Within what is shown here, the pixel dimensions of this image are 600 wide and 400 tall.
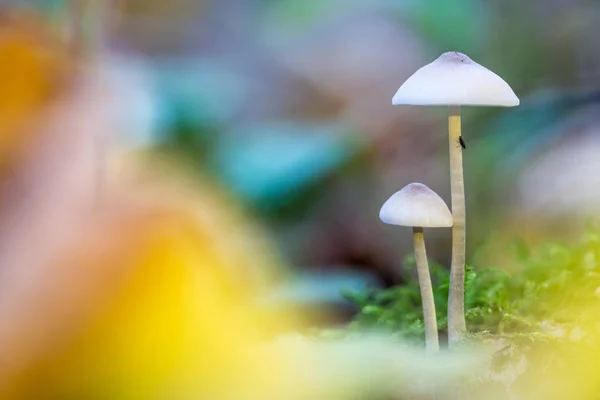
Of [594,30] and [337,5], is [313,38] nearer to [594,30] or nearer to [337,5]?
[337,5]

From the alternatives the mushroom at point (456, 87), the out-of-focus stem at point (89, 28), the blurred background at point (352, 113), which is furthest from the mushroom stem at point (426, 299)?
the out-of-focus stem at point (89, 28)

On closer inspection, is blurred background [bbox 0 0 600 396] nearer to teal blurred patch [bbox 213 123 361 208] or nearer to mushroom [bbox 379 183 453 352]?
teal blurred patch [bbox 213 123 361 208]

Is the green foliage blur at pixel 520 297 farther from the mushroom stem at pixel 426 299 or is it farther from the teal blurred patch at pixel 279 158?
the teal blurred patch at pixel 279 158

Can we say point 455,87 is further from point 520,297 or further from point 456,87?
point 520,297

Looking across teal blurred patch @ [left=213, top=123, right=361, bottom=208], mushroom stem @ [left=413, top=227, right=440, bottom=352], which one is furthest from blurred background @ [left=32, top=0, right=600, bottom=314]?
mushroom stem @ [left=413, top=227, right=440, bottom=352]

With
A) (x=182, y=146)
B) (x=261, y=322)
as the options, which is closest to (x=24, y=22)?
(x=182, y=146)

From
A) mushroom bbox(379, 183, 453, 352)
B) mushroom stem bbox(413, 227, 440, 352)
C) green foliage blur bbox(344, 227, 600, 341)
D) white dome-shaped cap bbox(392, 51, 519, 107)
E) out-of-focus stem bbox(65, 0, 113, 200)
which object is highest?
out-of-focus stem bbox(65, 0, 113, 200)
